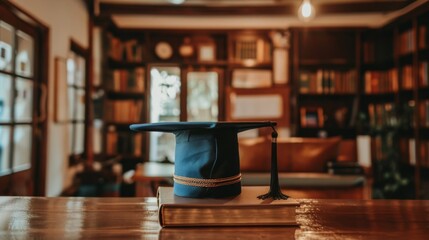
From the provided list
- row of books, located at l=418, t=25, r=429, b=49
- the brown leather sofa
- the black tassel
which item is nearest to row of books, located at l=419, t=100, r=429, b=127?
row of books, located at l=418, t=25, r=429, b=49

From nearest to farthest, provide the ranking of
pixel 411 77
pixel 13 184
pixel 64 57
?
pixel 13 184, pixel 64 57, pixel 411 77

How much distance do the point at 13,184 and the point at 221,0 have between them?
10.3 ft

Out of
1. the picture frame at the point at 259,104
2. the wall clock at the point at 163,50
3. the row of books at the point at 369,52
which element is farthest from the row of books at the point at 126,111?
the row of books at the point at 369,52

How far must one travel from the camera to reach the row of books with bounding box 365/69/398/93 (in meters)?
5.14

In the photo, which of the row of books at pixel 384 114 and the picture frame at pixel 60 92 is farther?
the row of books at pixel 384 114

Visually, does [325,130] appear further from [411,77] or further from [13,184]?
[13,184]

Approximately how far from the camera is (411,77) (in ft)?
15.1

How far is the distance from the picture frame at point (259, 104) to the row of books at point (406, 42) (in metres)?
1.49

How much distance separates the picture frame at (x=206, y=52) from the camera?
5.76m

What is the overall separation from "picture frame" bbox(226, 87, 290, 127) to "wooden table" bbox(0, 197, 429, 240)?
456 cm

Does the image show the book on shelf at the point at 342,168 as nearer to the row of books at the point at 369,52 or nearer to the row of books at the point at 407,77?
the row of books at the point at 407,77

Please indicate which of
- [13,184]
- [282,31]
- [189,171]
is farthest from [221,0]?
[189,171]

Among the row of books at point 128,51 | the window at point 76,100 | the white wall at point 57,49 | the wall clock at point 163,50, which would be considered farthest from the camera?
the wall clock at point 163,50

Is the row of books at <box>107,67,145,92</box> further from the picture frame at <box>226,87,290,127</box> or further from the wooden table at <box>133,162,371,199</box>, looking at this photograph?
the wooden table at <box>133,162,371,199</box>
